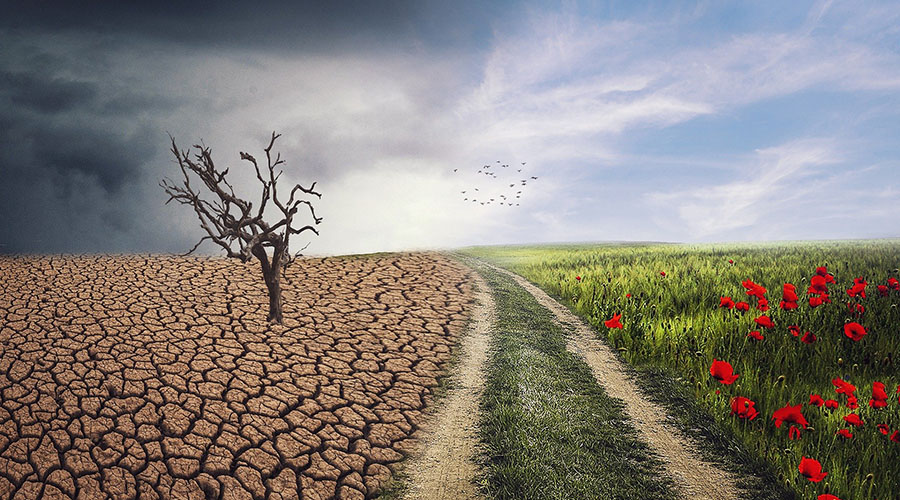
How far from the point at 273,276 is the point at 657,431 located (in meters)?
5.97

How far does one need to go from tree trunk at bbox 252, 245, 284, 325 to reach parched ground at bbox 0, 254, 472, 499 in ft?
0.87

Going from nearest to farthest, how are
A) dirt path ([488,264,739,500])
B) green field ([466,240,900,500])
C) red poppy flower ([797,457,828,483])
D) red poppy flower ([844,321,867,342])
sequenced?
red poppy flower ([797,457,828,483]) → dirt path ([488,264,739,500]) → green field ([466,240,900,500]) → red poppy flower ([844,321,867,342])

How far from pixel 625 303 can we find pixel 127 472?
332 inches

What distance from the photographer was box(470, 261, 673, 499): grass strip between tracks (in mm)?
4805

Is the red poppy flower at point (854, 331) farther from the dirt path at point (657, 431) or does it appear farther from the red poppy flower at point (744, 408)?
the dirt path at point (657, 431)

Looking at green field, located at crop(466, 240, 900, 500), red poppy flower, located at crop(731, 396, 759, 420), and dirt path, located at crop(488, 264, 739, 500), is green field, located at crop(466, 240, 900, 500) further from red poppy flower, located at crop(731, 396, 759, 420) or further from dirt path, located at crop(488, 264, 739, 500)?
dirt path, located at crop(488, 264, 739, 500)

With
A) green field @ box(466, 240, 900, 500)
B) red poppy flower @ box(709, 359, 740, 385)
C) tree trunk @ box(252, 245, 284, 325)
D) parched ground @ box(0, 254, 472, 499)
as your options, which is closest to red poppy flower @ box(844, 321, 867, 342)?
green field @ box(466, 240, 900, 500)

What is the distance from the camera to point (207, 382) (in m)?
6.64

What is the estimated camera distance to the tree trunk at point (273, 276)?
8477 mm

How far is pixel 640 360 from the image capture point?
26.2 ft

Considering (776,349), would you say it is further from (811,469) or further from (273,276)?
(273,276)

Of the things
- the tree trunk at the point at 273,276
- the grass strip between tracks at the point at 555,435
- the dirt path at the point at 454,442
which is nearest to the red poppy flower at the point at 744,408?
the grass strip between tracks at the point at 555,435

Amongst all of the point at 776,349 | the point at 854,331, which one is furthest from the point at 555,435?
the point at 776,349

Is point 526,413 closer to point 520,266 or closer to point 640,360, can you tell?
point 640,360
